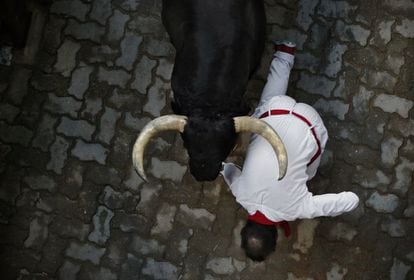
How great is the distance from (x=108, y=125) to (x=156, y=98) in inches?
19.6

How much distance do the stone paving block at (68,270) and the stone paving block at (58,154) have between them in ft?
2.73

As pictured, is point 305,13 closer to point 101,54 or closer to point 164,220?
point 101,54

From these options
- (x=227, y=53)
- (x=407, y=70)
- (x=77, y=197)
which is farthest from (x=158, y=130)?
(x=407, y=70)

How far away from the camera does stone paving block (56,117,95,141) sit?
5.19 metres

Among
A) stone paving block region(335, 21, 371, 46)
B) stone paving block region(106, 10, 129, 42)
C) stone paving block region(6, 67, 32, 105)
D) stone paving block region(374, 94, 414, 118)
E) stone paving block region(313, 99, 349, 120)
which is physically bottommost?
stone paving block region(6, 67, 32, 105)

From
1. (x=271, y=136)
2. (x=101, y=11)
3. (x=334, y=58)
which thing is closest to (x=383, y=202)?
(x=334, y=58)

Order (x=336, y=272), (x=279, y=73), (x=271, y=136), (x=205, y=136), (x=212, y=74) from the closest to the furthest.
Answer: (x=271, y=136)
(x=205, y=136)
(x=212, y=74)
(x=279, y=73)
(x=336, y=272)

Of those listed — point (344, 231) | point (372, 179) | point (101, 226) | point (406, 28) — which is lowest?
point (101, 226)

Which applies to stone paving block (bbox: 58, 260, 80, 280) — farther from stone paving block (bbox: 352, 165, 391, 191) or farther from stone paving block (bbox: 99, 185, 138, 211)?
stone paving block (bbox: 352, 165, 391, 191)

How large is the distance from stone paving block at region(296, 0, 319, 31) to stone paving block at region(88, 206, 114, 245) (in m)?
2.41

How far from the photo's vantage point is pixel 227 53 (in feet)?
13.4

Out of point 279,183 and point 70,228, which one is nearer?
point 279,183

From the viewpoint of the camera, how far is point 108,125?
5176 mm

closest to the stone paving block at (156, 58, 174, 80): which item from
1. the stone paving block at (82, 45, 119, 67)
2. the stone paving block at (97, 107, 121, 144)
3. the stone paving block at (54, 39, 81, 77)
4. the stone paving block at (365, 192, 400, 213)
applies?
the stone paving block at (82, 45, 119, 67)
